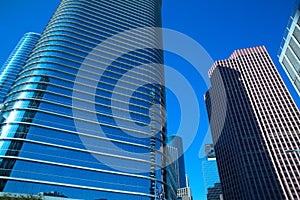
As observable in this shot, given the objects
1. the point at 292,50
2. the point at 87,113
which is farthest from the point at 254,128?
the point at 292,50

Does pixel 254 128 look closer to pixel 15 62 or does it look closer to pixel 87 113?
pixel 87 113

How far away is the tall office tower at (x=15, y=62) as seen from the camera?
143 metres

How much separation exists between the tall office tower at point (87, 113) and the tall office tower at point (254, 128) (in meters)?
70.1

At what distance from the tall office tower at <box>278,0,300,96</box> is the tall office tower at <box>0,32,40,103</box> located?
15425 cm

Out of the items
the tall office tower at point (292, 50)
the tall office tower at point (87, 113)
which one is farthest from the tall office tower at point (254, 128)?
the tall office tower at point (292, 50)

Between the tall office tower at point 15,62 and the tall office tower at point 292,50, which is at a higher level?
the tall office tower at point 15,62

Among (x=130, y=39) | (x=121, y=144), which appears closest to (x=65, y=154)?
(x=121, y=144)

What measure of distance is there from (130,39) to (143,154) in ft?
207

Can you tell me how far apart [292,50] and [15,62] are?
558ft

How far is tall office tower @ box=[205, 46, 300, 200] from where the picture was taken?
123 m

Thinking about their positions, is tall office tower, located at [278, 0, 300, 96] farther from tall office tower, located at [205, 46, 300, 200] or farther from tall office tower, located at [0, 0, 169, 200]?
tall office tower, located at [205, 46, 300, 200]

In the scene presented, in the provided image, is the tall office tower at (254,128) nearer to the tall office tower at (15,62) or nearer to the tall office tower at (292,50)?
the tall office tower at (292,50)

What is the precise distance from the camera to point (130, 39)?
115 metres

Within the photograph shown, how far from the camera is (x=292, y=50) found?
35.8 metres
